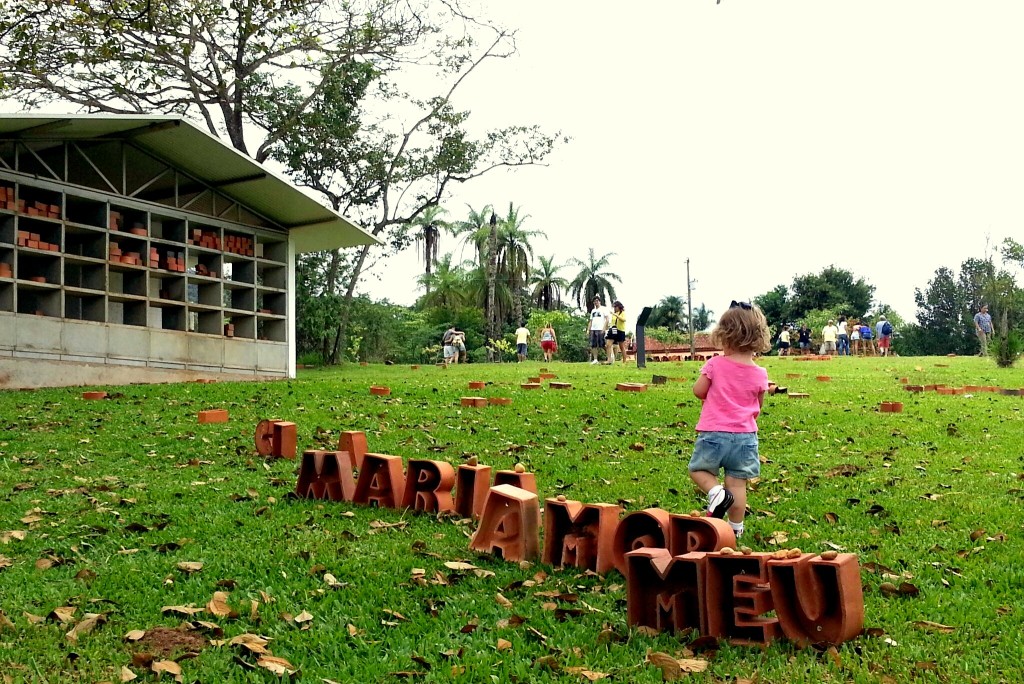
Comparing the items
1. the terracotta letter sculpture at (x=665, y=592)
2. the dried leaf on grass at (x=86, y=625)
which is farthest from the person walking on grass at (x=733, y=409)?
the dried leaf on grass at (x=86, y=625)

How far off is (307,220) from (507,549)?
1794 cm

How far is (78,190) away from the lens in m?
17.9

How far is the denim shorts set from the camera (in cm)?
570

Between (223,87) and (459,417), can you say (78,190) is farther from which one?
(459,417)

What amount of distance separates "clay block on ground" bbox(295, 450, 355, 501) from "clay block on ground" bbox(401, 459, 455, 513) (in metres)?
0.54

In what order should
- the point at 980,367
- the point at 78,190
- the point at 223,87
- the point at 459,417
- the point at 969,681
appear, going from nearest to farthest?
the point at 969,681 → the point at 459,417 → the point at 78,190 → the point at 980,367 → the point at 223,87

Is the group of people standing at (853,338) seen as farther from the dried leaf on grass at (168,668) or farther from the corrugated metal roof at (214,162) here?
the dried leaf on grass at (168,668)

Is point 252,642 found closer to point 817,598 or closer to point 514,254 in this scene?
point 817,598

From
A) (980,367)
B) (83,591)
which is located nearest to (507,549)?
(83,591)

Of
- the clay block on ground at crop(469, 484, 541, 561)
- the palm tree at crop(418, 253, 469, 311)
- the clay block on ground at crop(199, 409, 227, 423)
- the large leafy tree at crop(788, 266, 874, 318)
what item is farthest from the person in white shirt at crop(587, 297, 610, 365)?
the large leafy tree at crop(788, 266, 874, 318)

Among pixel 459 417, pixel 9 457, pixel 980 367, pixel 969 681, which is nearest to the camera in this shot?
pixel 969 681

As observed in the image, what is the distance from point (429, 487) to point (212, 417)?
19.1ft

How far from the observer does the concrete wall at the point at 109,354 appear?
55.9 feet

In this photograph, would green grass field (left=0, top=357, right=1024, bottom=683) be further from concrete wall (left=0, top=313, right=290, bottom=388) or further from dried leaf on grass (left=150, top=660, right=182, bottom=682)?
concrete wall (left=0, top=313, right=290, bottom=388)
